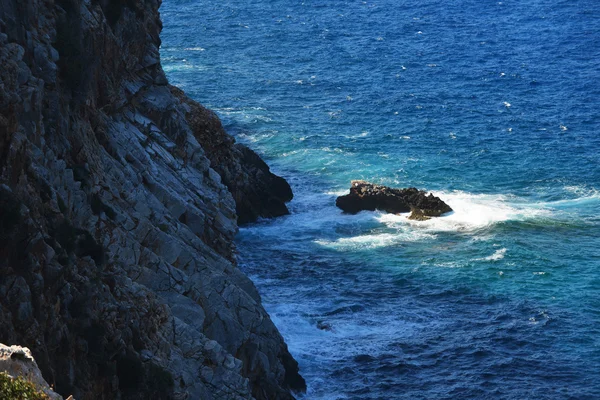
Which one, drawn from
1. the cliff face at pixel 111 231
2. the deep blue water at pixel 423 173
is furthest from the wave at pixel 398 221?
the cliff face at pixel 111 231

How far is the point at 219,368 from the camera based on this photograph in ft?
148

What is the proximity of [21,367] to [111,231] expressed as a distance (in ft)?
67.1

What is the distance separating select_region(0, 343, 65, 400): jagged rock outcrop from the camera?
24.6 meters

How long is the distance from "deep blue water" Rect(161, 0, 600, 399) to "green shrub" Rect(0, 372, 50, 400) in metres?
34.3

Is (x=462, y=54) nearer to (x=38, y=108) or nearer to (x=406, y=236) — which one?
(x=406, y=236)

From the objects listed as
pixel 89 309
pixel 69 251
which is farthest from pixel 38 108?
pixel 89 309

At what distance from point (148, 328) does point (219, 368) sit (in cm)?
490

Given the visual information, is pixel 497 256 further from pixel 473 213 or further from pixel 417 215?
pixel 417 215

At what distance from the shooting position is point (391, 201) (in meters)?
89.2

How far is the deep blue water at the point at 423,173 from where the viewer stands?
62.0m

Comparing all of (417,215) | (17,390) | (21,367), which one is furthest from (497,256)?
(17,390)

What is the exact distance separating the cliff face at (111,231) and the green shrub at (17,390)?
8.77m

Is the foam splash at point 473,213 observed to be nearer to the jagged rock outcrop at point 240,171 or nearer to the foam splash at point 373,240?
the foam splash at point 373,240

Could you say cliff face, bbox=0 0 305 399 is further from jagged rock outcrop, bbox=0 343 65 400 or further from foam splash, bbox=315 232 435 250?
foam splash, bbox=315 232 435 250
